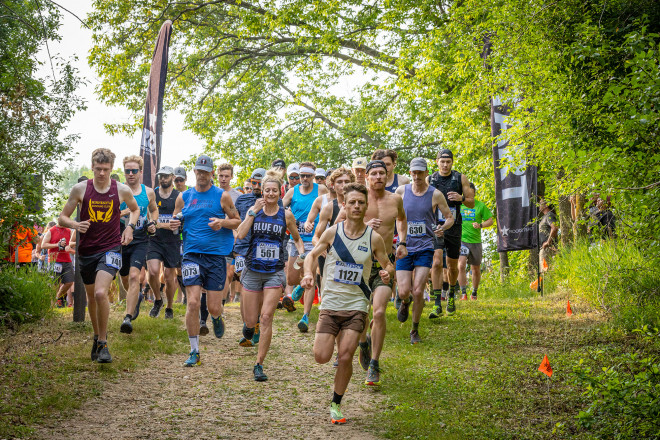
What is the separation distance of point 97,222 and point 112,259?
1.56ft

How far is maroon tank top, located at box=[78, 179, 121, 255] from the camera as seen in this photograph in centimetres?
768

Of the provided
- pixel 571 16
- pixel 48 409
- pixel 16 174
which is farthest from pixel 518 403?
pixel 16 174

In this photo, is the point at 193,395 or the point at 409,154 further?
the point at 409,154

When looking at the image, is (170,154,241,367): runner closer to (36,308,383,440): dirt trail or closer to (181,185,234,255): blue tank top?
(181,185,234,255): blue tank top

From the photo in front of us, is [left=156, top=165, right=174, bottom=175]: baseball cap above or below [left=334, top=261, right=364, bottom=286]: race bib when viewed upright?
above

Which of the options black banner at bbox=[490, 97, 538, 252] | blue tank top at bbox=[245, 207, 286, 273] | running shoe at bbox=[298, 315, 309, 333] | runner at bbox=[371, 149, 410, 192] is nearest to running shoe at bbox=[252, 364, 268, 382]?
blue tank top at bbox=[245, 207, 286, 273]

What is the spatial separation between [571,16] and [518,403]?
16.4ft

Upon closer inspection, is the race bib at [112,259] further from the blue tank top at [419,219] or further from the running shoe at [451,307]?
the running shoe at [451,307]

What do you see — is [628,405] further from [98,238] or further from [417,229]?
[98,238]

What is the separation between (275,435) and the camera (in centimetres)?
566

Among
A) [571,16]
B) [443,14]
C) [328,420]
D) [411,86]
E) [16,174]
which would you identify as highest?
[443,14]

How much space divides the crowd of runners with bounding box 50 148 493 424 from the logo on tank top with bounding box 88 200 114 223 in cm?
1

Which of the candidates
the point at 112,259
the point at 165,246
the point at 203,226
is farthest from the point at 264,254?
the point at 165,246

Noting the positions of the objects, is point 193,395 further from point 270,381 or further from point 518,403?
point 518,403
